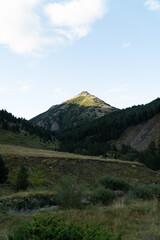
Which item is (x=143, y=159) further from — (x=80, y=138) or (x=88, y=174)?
(x=80, y=138)

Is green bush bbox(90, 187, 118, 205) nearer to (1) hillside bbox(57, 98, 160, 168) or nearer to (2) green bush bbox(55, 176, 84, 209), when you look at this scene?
(2) green bush bbox(55, 176, 84, 209)

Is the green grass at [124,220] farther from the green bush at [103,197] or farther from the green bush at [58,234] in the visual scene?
the green bush at [103,197]

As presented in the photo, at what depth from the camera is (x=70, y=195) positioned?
9594mm

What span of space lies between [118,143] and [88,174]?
8848cm

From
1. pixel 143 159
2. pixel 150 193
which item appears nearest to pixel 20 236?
pixel 150 193

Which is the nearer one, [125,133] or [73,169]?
[73,169]

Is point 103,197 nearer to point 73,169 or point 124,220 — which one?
point 124,220

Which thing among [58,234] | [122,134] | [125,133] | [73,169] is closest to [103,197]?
[58,234]

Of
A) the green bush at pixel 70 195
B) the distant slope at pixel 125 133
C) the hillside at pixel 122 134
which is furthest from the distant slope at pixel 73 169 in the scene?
the hillside at pixel 122 134

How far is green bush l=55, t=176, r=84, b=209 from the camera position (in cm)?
Result: 933

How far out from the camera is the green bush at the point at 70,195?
30.6 feet

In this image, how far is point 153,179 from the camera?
28.1 m

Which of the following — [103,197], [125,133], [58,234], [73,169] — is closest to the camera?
[58,234]

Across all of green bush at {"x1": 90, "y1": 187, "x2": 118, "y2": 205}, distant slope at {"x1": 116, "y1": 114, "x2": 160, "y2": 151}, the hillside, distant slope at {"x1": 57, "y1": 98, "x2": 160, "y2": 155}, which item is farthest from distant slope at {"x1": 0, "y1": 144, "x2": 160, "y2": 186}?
distant slope at {"x1": 116, "y1": 114, "x2": 160, "y2": 151}
